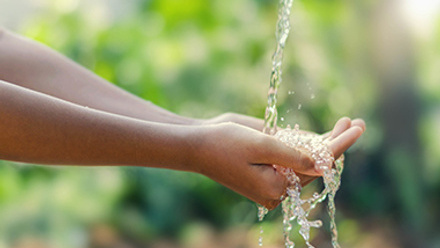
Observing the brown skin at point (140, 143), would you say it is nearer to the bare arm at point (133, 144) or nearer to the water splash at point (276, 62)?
the bare arm at point (133, 144)

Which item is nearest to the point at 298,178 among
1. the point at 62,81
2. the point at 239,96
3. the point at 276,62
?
the point at 276,62

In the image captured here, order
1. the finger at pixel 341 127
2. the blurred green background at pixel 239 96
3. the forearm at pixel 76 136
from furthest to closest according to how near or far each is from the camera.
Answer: the blurred green background at pixel 239 96 < the finger at pixel 341 127 < the forearm at pixel 76 136

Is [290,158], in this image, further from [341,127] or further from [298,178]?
[341,127]

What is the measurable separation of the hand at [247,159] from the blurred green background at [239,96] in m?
2.20

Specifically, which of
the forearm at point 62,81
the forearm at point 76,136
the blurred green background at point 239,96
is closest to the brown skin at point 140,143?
the forearm at point 76,136

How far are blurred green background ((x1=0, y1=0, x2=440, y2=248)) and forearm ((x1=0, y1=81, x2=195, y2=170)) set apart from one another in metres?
2.16

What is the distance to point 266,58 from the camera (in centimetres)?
367

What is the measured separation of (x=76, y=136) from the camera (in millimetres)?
1015

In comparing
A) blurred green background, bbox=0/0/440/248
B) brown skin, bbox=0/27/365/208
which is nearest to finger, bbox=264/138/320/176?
brown skin, bbox=0/27/365/208

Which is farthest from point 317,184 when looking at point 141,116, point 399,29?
point 141,116

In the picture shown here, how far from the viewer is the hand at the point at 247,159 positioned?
1.02 meters

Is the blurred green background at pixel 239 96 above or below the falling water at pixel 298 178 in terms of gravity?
above

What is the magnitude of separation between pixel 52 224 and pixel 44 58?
1.92m

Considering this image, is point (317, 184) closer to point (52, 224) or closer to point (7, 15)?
point (52, 224)
